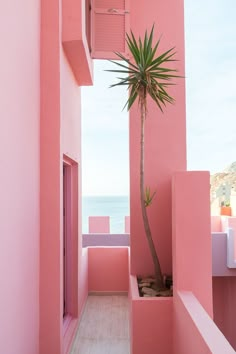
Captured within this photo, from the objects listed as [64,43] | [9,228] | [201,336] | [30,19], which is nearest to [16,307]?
[9,228]

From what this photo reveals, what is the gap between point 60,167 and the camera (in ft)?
10.9

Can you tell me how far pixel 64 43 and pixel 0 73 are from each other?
5.29 feet

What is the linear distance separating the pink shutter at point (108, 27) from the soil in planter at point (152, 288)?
339 cm

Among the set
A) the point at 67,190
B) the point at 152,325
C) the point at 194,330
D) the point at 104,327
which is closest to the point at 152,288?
the point at 152,325

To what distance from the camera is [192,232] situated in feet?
10.9

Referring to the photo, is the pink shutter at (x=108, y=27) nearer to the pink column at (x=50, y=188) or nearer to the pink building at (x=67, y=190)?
the pink building at (x=67, y=190)

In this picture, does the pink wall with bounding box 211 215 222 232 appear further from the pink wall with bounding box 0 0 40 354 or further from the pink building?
the pink wall with bounding box 0 0 40 354

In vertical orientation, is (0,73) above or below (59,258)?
above

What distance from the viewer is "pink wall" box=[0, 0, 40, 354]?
2254 millimetres

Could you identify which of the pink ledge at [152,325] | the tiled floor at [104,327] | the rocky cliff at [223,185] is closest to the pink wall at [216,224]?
the rocky cliff at [223,185]

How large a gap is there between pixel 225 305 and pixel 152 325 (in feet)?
16.2

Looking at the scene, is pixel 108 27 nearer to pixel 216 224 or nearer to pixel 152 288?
pixel 152 288

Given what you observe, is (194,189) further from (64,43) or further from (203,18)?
(203,18)

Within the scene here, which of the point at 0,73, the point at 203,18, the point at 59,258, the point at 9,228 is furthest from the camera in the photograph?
the point at 203,18
